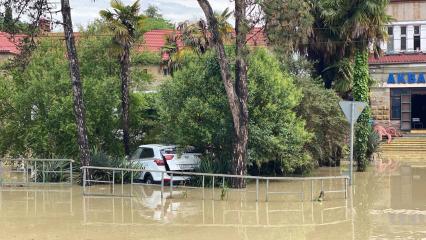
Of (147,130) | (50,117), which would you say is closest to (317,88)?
(147,130)

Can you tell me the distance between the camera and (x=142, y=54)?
31812 mm

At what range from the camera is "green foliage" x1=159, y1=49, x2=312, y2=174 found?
20.8 m

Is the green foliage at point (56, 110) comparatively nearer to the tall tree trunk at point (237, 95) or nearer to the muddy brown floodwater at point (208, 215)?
the muddy brown floodwater at point (208, 215)

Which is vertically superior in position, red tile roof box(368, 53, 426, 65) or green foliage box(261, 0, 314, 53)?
red tile roof box(368, 53, 426, 65)

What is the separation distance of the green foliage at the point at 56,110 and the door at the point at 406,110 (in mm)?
22681

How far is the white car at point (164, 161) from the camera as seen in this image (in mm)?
20547

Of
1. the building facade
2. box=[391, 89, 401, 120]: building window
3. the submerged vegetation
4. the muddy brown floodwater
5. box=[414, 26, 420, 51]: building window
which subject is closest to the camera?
the muddy brown floodwater

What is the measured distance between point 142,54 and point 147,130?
658 centimetres

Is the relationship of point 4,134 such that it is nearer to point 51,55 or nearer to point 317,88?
point 51,55

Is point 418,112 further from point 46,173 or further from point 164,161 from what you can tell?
point 46,173

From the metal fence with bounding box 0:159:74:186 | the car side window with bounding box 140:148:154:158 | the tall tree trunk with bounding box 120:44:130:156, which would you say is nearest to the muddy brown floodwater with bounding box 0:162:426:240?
the metal fence with bounding box 0:159:74:186

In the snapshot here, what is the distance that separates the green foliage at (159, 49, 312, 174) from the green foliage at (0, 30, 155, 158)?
11.9ft

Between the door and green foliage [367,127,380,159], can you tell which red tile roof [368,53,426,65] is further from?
green foliage [367,127,380,159]

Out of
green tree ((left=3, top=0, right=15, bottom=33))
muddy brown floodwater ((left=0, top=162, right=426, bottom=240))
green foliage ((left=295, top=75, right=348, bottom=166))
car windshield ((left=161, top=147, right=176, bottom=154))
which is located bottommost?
muddy brown floodwater ((left=0, top=162, right=426, bottom=240))
